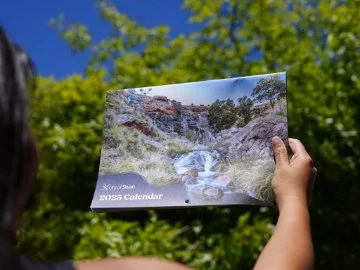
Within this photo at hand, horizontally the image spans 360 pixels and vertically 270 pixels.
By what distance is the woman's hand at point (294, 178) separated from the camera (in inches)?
58.7

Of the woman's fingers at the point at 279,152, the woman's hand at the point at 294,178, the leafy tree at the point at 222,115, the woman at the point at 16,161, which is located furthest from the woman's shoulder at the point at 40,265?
the leafy tree at the point at 222,115

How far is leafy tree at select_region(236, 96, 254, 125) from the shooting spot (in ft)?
6.63

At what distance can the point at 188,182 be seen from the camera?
1948 millimetres

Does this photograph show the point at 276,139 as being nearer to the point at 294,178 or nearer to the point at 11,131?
the point at 294,178

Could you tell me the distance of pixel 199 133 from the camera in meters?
2.07

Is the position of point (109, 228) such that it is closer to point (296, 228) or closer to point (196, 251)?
point (196, 251)

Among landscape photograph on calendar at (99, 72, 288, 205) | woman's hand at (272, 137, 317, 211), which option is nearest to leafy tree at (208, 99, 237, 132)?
landscape photograph on calendar at (99, 72, 288, 205)

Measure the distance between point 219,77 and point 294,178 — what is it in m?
4.72

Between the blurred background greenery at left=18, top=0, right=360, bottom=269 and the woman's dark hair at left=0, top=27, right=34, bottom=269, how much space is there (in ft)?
13.5

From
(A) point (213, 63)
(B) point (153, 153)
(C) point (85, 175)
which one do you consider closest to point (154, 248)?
(C) point (85, 175)

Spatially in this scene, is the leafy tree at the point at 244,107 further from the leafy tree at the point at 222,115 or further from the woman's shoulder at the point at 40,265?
the woman's shoulder at the point at 40,265

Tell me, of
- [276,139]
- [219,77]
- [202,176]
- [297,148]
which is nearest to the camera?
[297,148]

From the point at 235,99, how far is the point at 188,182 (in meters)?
0.30

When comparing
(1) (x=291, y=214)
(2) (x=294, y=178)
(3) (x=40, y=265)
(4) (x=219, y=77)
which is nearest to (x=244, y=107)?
(2) (x=294, y=178)
